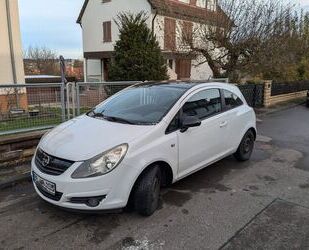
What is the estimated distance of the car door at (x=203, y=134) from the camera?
13.6 feet

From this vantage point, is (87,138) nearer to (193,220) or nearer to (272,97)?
(193,220)

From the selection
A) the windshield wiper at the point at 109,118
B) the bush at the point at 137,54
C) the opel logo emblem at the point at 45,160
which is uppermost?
the bush at the point at 137,54

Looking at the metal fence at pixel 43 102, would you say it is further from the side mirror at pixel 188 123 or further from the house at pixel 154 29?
the house at pixel 154 29

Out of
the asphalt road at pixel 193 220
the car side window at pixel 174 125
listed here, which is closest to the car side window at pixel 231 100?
the asphalt road at pixel 193 220

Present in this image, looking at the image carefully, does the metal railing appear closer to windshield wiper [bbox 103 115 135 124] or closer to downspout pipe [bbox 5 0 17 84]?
windshield wiper [bbox 103 115 135 124]

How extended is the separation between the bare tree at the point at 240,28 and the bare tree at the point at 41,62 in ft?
103

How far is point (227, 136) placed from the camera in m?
5.05

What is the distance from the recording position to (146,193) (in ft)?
11.5

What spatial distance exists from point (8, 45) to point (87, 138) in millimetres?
8598

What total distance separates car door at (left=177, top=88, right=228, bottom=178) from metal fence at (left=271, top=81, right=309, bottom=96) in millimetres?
11267

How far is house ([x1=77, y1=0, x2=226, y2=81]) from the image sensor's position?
13148mm

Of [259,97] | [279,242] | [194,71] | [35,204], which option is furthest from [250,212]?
[194,71]

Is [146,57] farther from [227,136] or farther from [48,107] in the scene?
[227,136]

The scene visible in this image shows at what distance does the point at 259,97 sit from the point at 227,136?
9.54 metres
